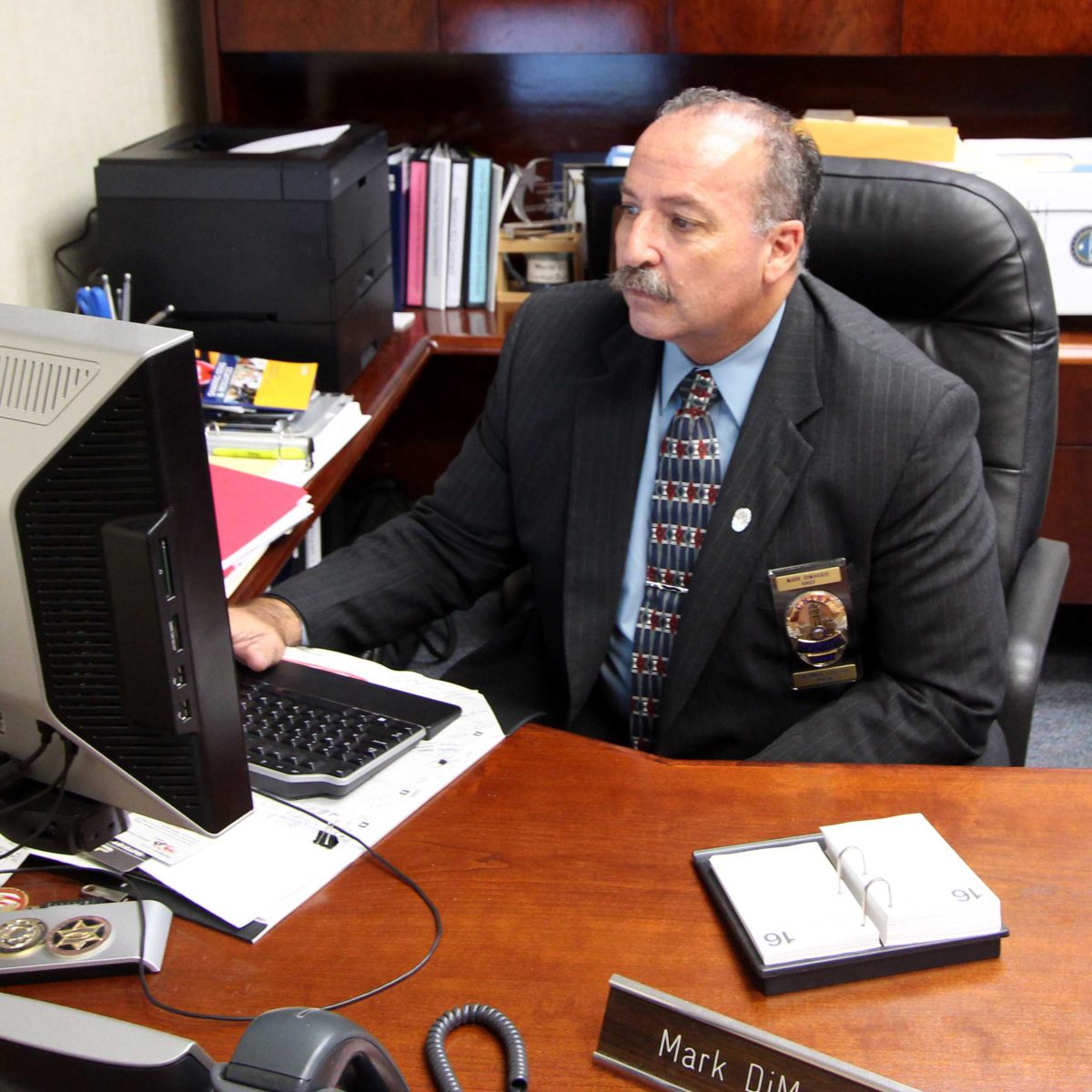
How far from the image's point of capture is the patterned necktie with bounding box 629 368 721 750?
1.56 metres

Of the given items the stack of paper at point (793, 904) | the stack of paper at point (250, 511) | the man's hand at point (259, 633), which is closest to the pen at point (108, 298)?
the stack of paper at point (250, 511)

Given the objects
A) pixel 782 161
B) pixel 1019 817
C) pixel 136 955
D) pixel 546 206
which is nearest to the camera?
pixel 136 955

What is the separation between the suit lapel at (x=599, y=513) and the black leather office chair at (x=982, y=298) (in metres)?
0.34

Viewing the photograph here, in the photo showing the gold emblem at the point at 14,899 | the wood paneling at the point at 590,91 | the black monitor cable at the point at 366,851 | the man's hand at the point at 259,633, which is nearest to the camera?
the black monitor cable at the point at 366,851

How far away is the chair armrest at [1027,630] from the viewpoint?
154cm

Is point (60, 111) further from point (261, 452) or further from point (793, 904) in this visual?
point (793, 904)

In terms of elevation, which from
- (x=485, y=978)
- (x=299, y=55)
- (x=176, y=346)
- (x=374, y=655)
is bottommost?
(x=374, y=655)

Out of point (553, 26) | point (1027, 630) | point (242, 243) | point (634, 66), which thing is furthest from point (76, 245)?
point (1027, 630)

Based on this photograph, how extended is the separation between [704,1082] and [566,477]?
2.86 ft

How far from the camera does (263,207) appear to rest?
6.45ft

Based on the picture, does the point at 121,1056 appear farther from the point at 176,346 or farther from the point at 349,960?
the point at 176,346

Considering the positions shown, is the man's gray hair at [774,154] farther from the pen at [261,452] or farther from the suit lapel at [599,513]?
the pen at [261,452]

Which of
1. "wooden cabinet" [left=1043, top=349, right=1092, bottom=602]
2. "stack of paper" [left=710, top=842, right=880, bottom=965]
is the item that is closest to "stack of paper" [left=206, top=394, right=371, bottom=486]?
"stack of paper" [left=710, top=842, right=880, bottom=965]

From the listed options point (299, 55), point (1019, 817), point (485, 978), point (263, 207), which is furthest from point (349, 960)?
point (299, 55)
